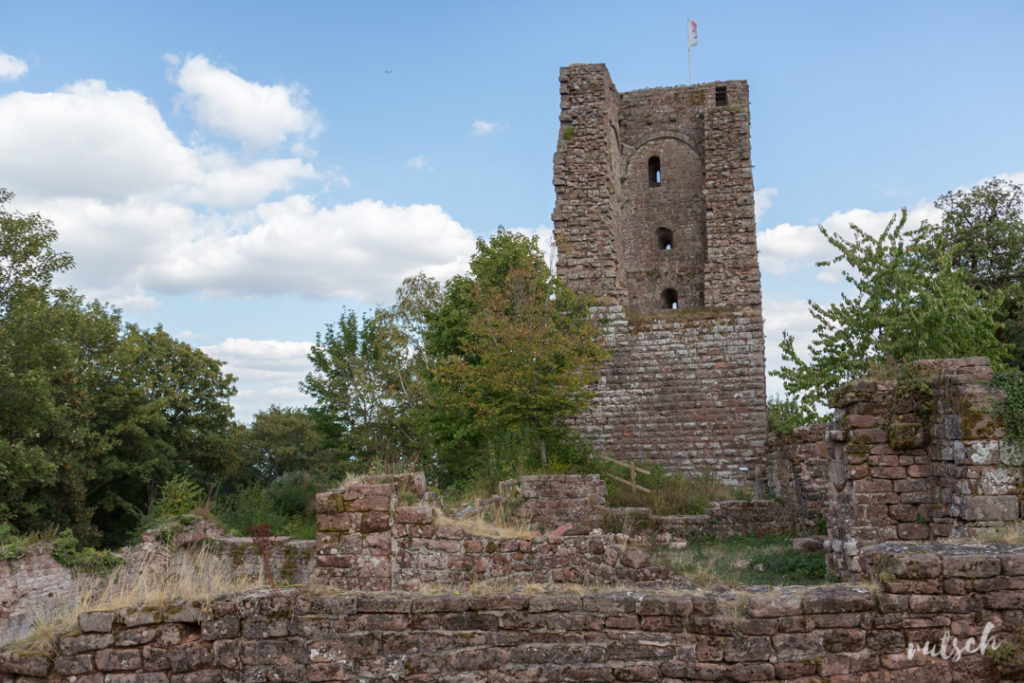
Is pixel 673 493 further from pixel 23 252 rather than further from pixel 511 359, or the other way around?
pixel 23 252

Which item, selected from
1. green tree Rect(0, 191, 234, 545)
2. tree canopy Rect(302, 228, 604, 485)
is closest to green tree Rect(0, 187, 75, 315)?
green tree Rect(0, 191, 234, 545)

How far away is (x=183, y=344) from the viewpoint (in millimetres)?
31625

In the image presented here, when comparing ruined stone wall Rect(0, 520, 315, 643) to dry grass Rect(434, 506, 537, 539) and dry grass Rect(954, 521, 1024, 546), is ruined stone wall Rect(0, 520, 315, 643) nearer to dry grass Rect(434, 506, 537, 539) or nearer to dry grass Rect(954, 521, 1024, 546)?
dry grass Rect(434, 506, 537, 539)

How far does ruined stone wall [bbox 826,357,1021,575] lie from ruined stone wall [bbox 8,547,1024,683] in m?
4.40

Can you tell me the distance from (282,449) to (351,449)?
3902 millimetres

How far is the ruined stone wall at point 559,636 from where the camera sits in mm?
4707

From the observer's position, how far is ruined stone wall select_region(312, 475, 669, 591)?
8.67 metres

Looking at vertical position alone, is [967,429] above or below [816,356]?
below

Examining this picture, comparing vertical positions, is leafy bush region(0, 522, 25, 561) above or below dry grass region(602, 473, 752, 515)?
below

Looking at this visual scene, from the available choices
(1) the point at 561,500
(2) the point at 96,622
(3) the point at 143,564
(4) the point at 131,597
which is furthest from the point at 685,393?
(2) the point at 96,622

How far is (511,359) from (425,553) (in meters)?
9.50

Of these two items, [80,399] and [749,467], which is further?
[80,399]

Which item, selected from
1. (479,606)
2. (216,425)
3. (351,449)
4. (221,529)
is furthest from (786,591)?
(351,449)

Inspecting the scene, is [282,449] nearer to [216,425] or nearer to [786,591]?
[216,425]
